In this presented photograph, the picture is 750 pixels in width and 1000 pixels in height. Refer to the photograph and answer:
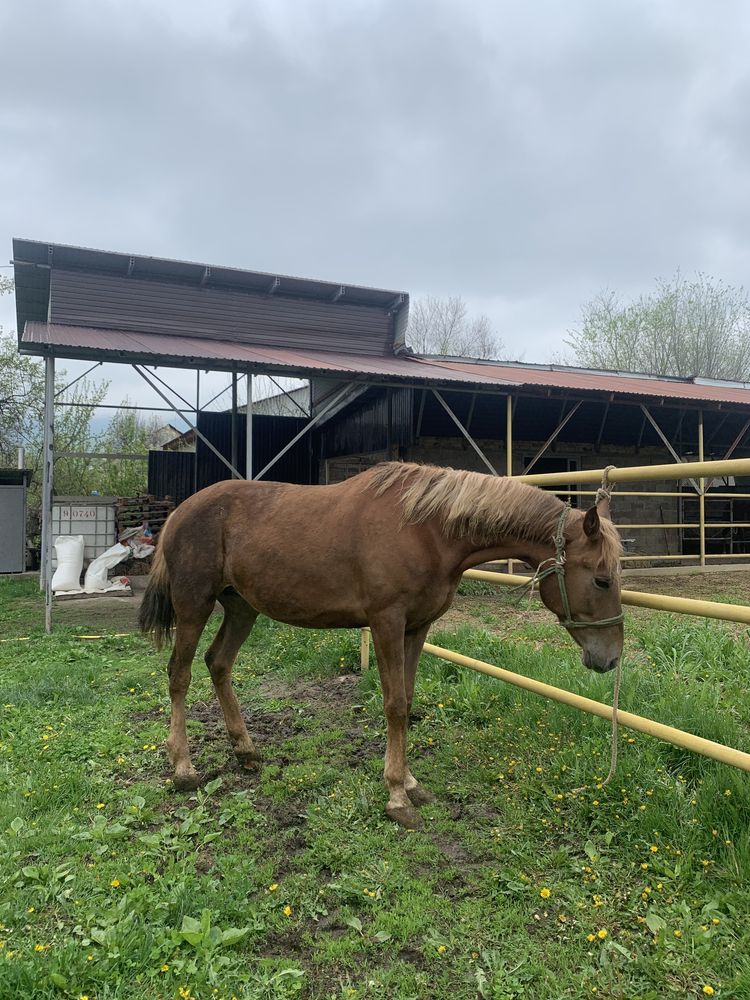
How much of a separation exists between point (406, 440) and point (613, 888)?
10.4 m

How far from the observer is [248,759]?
355cm

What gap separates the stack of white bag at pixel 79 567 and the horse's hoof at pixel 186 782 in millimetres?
7566

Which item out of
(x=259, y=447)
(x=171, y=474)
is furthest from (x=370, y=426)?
(x=171, y=474)

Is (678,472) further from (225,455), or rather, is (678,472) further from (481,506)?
(225,455)

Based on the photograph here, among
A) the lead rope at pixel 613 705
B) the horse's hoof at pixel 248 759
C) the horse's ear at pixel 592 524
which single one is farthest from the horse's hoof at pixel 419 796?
the horse's ear at pixel 592 524

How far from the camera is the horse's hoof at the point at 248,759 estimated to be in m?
3.53

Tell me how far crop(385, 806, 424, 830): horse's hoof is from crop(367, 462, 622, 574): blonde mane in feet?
4.26

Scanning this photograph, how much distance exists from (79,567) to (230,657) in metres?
8.28

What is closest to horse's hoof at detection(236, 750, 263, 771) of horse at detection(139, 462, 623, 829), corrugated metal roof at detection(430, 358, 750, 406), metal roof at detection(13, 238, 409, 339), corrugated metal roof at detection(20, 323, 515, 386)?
horse at detection(139, 462, 623, 829)

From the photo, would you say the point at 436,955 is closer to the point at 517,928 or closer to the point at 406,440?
the point at 517,928

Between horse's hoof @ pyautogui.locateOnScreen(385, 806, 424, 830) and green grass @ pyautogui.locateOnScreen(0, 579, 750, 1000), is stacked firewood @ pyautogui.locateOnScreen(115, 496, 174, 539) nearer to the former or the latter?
green grass @ pyautogui.locateOnScreen(0, 579, 750, 1000)

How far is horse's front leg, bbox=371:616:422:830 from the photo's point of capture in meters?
2.99

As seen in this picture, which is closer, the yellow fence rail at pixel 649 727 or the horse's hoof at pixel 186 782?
the yellow fence rail at pixel 649 727

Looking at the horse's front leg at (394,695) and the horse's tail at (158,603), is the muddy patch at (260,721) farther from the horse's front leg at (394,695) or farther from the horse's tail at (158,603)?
the horse's front leg at (394,695)
